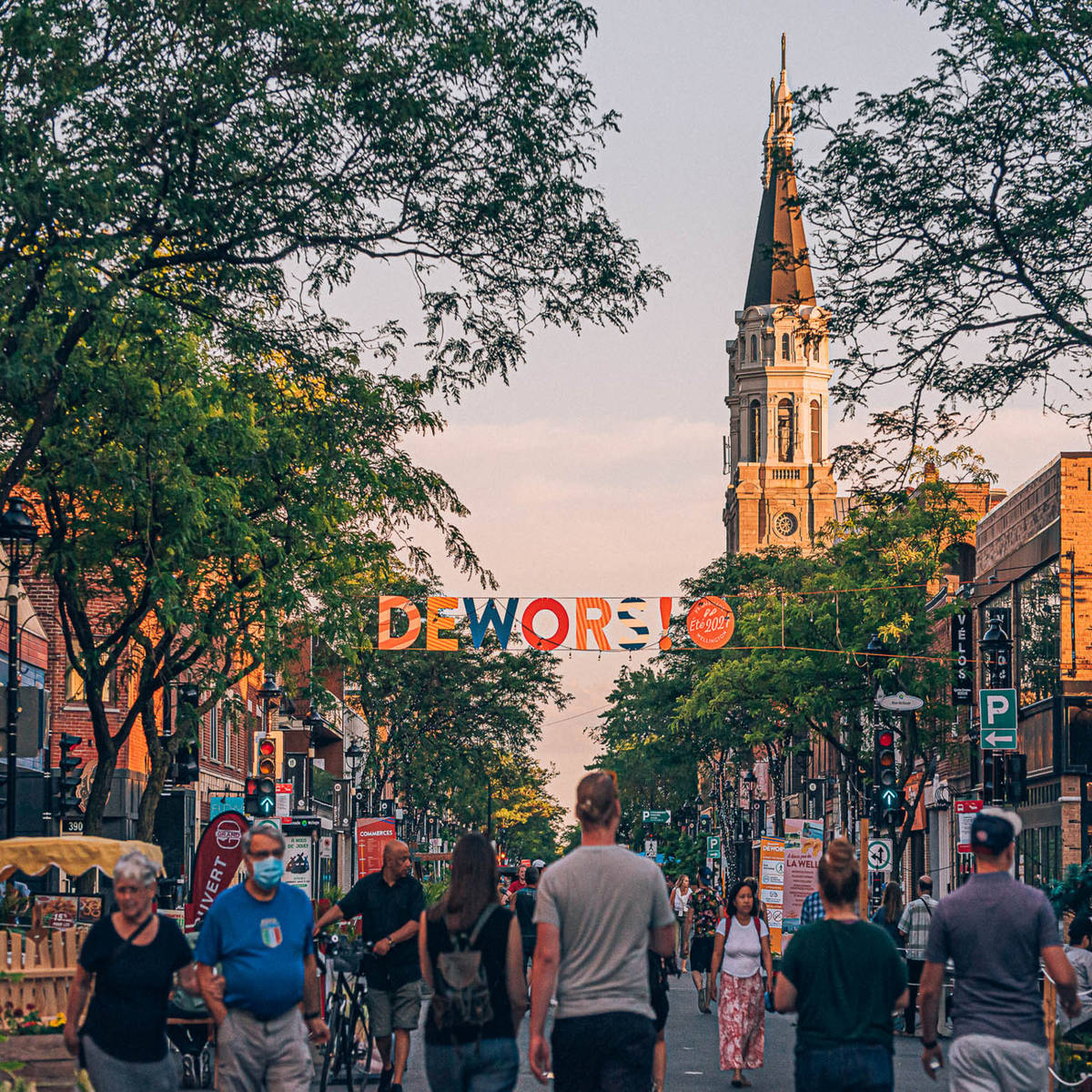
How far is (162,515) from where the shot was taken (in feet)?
81.6

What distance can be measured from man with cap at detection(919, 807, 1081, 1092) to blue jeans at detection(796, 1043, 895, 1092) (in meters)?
0.41

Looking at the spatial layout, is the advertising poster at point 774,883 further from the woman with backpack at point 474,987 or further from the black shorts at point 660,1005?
the woman with backpack at point 474,987

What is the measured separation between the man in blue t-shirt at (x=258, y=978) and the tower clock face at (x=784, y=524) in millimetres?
126659

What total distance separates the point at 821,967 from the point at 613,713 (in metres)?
85.9

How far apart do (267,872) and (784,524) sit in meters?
128

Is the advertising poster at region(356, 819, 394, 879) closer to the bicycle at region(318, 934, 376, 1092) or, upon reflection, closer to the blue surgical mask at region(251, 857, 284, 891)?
the bicycle at region(318, 934, 376, 1092)

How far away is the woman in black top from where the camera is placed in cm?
872

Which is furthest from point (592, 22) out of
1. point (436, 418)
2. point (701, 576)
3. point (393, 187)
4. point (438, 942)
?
point (701, 576)

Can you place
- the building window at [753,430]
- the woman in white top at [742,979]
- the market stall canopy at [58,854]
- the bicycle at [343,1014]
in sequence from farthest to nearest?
the building window at [753,430] → the woman in white top at [742,979] → the market stall canopy at [58,854] → the bicycle at [343,1014]

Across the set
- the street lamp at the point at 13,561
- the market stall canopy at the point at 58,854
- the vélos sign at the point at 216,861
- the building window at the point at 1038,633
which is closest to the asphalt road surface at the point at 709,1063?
the vélos sign at the point at 216,861

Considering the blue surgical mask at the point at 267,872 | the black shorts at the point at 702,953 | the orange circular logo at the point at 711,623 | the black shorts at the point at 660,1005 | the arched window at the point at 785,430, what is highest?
the arched window at the point at 785,430

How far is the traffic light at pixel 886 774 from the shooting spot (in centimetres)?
3275

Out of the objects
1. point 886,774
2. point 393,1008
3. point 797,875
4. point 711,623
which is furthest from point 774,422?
point 393,1008

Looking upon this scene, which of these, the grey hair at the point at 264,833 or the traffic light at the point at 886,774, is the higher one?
the traffic light at the point at 886,774
